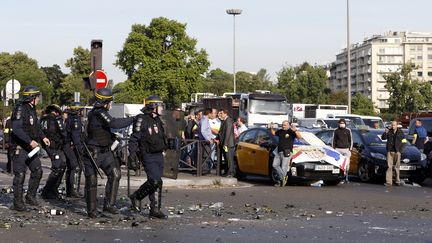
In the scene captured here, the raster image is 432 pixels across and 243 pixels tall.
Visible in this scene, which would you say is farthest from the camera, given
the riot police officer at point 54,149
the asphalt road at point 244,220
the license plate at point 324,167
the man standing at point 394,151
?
the man standing at point 394,151

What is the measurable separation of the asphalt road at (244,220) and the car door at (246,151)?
3373 millimetres

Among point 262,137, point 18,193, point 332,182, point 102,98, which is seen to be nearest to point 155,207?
point 102,98

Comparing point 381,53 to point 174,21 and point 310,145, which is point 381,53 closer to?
point 174,21

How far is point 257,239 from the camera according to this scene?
9289 millimetres

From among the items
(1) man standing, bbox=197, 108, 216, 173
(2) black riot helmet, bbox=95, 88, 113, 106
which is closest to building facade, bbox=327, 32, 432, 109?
(1) man standing, bbox=197, 108, 216, 173

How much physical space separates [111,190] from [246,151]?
27.7 ft

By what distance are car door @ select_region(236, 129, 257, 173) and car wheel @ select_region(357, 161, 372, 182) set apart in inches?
119

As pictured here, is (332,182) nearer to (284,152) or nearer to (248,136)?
(284,152)

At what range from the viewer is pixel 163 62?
8006 cm

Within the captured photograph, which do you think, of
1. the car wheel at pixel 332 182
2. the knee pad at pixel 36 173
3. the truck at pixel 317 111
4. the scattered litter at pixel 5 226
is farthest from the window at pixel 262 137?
the truck at pixel 317 111

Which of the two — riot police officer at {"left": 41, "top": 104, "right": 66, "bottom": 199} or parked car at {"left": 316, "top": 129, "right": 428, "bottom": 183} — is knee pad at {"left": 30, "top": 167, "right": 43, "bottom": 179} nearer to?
riot police officer at {"left": 41, "top": 104, "right": 66, "bottom": 199}

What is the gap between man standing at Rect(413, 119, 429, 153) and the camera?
22.4 m

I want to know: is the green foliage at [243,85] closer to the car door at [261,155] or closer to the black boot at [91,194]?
the car door at [261,155]

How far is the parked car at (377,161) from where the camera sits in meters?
19.8
